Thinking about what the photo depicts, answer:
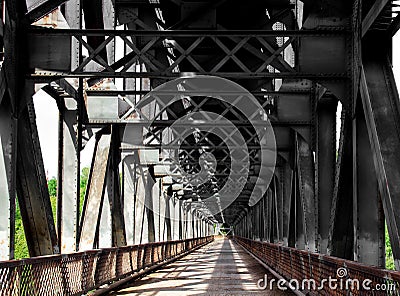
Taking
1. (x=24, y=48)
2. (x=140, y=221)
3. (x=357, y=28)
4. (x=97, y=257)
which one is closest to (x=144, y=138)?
(x=140, y=221)

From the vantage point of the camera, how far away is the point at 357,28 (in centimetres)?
1360

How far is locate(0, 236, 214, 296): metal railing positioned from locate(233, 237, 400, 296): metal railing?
160 inches

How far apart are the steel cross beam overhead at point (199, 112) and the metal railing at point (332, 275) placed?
5.4 inches

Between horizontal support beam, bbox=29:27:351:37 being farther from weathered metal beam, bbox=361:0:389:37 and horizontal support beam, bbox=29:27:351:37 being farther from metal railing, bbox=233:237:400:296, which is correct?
metal railing, bbox=233:237:400:296

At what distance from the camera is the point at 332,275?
11531 mm

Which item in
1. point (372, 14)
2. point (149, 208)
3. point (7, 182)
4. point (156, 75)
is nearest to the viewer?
point (372, 14)

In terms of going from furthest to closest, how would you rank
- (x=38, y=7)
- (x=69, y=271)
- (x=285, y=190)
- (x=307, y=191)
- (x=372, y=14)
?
1. (x=285, y=190)
2. (x=307, y=191)
3. (x=38, y=7)
4. (x=69, y=271)
5. (x=372, y=14)

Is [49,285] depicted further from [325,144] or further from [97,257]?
[325,144]

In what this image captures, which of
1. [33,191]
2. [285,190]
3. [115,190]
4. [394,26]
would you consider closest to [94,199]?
[115,190]

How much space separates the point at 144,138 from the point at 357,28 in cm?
1388

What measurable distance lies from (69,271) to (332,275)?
4.71 metres

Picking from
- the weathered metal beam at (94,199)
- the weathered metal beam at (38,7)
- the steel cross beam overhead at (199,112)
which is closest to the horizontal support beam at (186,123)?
the steel cross beam overhead at (199,112)

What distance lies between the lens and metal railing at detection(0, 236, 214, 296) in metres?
10.3

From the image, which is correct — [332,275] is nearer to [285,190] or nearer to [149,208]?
[285,190]
